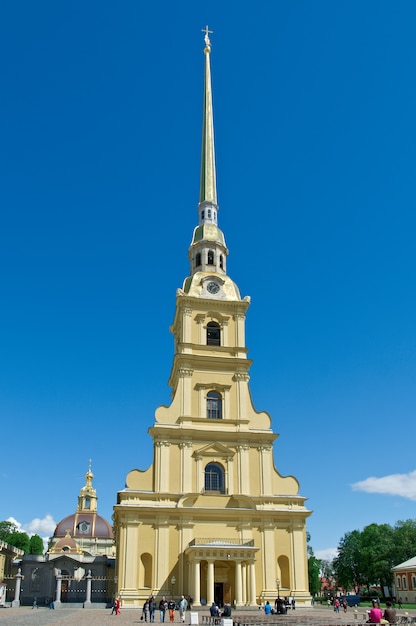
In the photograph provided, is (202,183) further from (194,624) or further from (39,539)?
(39,539)

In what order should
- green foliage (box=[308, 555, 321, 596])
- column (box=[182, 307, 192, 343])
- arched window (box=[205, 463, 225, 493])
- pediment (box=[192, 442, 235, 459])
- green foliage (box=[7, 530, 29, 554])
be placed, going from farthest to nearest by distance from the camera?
green foliage (box=[7, 530, 29, 554]) → green foliage (box=[308, 555, 321, 596]) → column (box=[182, 307, 192, 343]) → pediment (box=[192, 442, 235, 459]) → arched window (box=[205, 463, 225, 493])

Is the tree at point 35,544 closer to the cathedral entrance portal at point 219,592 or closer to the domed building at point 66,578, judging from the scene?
the domed building at point 66,578

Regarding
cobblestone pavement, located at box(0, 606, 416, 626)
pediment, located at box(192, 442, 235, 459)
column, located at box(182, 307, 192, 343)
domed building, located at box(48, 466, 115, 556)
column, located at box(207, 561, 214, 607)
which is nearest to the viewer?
cobblestone pavement, located at box(0, 606, 416, 626)

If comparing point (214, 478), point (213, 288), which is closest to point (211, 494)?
point (214, 478)

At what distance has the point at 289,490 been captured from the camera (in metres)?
45.8

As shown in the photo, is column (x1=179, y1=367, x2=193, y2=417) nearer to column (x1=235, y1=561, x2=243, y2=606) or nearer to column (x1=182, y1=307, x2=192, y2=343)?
column (x1=182, y1=307, x2=192, y2=343)

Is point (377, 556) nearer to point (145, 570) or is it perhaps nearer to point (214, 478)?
point (214, 478)

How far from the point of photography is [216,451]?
45531 mm

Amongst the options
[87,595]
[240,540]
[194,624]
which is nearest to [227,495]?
[240,540]

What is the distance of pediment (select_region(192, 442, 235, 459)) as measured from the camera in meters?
45.3

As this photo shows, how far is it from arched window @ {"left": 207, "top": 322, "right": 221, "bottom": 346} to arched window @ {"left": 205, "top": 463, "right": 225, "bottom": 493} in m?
11.1

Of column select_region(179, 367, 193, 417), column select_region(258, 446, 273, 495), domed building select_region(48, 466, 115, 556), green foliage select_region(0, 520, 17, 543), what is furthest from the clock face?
green foliage select_region(0, 520, 17, 543)

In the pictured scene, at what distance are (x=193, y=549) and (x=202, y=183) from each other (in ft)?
123

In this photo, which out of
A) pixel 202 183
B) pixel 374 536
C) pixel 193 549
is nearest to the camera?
pixel 193 549
